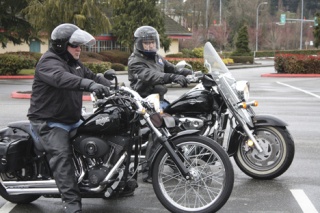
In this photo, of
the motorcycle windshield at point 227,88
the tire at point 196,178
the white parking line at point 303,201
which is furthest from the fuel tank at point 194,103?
the tire at point 196,178

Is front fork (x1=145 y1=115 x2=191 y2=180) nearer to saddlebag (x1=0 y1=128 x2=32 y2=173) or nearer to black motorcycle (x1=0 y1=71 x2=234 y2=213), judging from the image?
black motorcycle (x1=0 y1=71 x2=234 y2=213)

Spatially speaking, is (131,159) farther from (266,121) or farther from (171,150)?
(266,121)

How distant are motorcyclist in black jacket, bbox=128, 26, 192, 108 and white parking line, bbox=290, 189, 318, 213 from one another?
1.95m

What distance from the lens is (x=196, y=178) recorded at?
17.2 ft

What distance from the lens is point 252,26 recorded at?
9238 cm

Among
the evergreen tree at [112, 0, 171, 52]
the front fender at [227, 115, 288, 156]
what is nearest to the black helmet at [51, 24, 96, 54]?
the front fender at [227, 115, 288, 156]

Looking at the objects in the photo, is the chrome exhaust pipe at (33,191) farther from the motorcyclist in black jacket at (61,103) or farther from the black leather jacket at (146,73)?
the black leather jacket at (146,73)

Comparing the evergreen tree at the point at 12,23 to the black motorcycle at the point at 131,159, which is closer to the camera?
the black motorcycle at the point at 131,159

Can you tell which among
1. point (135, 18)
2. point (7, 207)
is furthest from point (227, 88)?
point (135, 18)

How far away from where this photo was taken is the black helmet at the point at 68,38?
16.6ft

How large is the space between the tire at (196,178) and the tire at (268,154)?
5.83 ft

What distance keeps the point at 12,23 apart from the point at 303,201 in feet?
95.0

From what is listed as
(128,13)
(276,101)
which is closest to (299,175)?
(276,101)

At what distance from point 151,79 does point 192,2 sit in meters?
75.6
